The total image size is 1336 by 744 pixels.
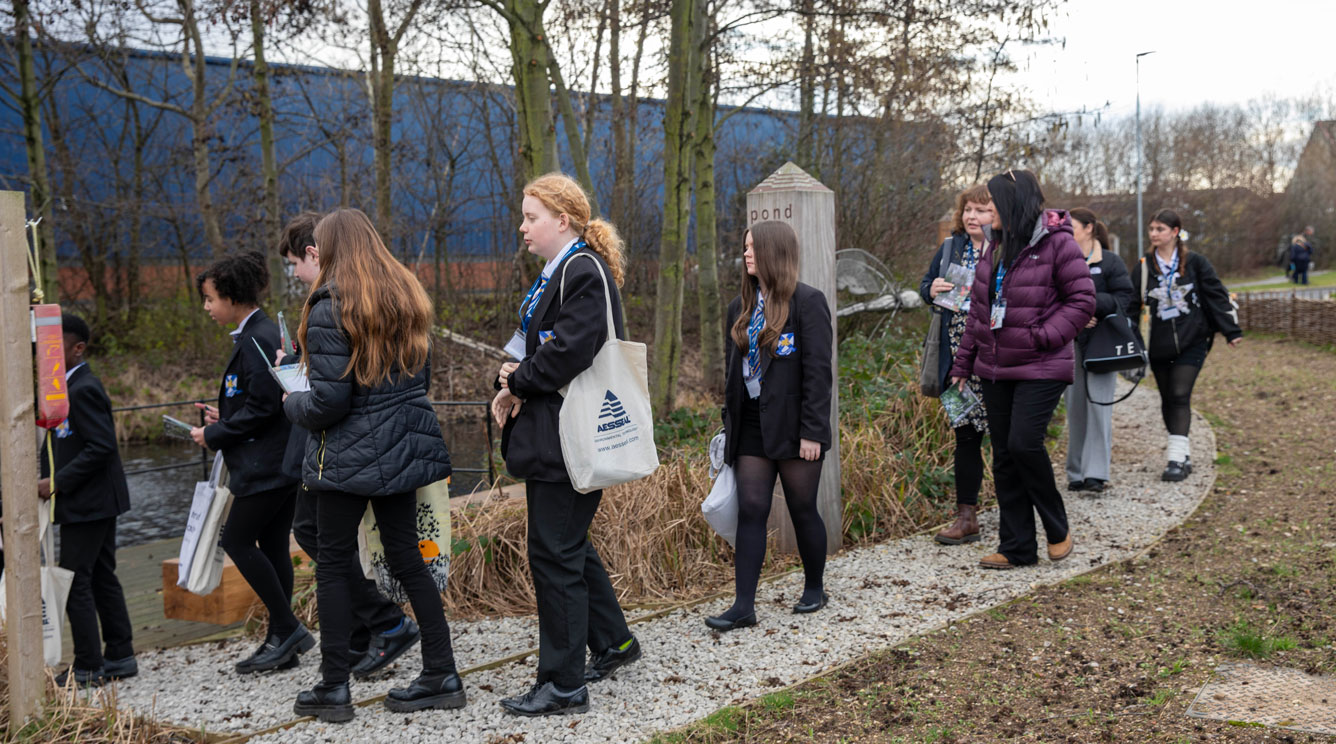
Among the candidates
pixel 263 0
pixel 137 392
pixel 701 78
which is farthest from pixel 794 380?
pixel 137 392

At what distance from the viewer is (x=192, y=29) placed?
14.0 m

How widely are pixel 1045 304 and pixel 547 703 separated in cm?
303

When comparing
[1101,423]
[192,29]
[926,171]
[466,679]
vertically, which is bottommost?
[466,679]

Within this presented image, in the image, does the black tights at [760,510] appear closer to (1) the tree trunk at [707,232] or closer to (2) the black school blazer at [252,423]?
(2) the black school blazer at [252,423]

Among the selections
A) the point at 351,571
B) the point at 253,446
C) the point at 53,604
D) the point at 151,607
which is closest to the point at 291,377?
the point at 253,446

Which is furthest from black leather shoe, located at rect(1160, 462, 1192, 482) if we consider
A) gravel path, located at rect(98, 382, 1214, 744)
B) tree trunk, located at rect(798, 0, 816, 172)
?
tree trunk, located at rect(798, 0, 816, 172)

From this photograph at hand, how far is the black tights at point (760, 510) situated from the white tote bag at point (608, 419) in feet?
3.28

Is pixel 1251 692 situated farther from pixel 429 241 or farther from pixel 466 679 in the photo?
pixel 429 241

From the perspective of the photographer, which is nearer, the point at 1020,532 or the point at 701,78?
the point at 1020,532

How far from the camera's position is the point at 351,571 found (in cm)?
400

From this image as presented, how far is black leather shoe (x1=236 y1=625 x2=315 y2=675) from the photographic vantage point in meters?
4.76

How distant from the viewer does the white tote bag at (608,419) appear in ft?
12.2

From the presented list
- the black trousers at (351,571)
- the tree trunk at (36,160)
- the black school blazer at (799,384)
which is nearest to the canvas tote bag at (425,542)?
the black trousers at (351,571)

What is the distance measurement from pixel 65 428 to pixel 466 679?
2.17m
